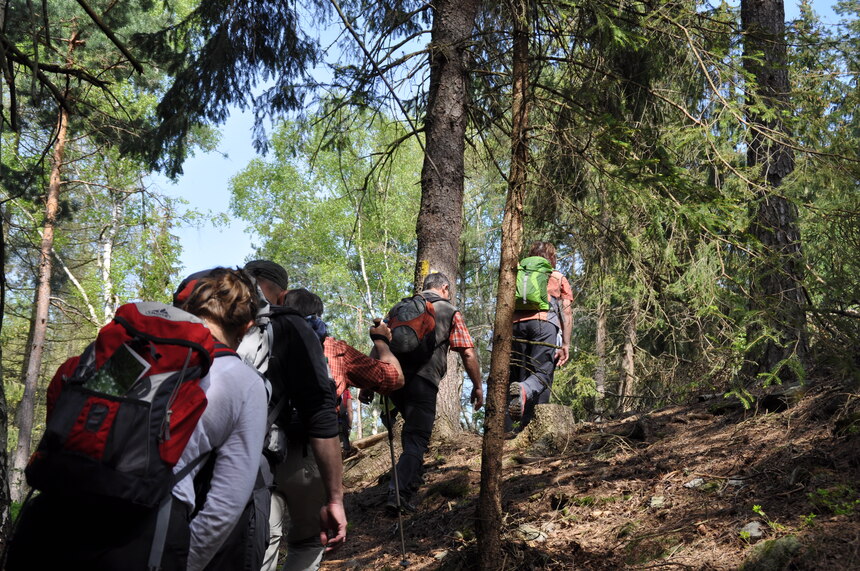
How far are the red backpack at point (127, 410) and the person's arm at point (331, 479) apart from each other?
0.89 meters

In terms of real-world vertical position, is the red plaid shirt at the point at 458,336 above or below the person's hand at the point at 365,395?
above

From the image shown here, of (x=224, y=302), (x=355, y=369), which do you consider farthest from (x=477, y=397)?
(x=224, y=302)

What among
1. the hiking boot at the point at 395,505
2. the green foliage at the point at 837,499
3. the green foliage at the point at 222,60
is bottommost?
the hiking boot at the point at 395,505

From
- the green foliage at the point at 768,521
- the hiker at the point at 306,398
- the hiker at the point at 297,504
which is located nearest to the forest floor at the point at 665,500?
the green foliage at the point at 768,521

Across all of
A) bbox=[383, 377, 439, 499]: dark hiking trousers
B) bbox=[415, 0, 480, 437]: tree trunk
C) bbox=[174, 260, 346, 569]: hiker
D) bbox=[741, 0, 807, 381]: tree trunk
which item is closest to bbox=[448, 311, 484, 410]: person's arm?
bbox=[383, 377, 439, 499]: dark hiking trousers

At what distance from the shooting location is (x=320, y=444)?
9.37 feet

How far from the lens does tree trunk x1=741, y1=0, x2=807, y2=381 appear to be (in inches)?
202

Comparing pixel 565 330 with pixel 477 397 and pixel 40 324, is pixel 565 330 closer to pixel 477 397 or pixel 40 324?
pixel 477 397

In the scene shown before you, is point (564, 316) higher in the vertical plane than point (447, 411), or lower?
higher

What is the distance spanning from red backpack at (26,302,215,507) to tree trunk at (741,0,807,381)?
398 cm

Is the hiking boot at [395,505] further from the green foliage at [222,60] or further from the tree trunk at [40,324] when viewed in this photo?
the tree trunk at [40,324]

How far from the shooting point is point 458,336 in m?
5.82

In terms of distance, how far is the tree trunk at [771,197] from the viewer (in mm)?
5121

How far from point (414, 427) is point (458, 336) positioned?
821 millimetres
